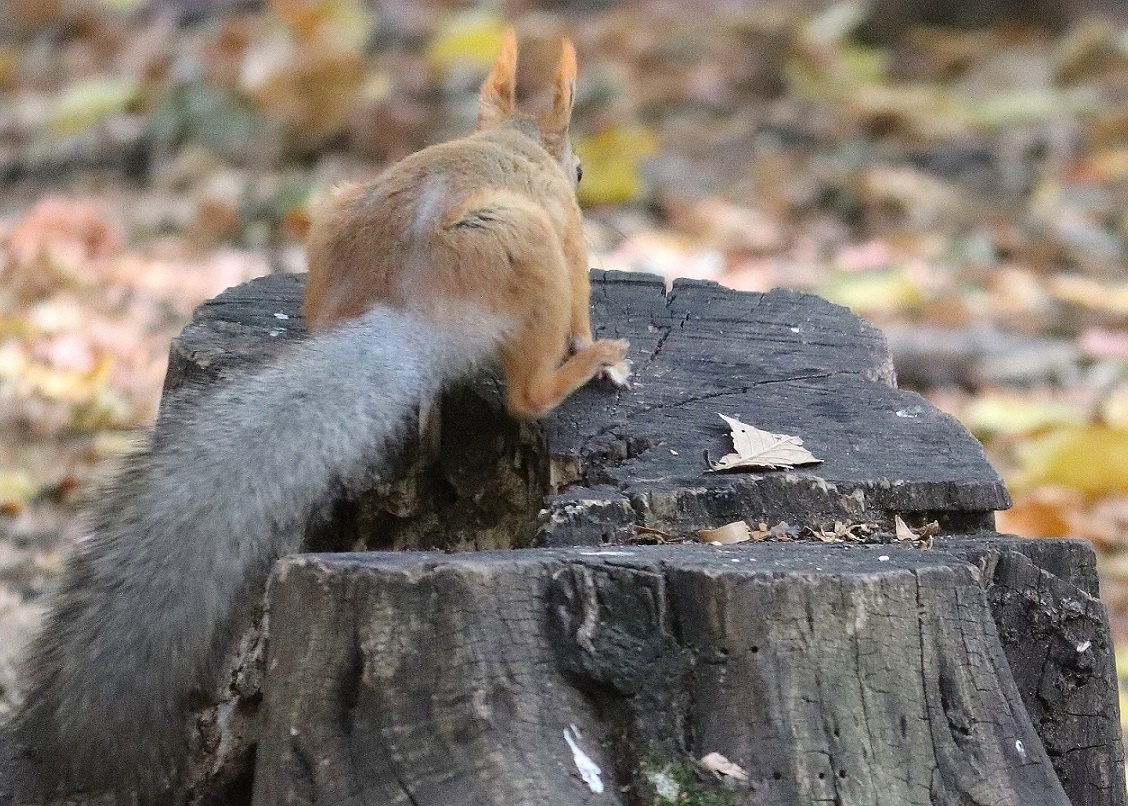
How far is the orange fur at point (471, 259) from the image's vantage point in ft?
7.02

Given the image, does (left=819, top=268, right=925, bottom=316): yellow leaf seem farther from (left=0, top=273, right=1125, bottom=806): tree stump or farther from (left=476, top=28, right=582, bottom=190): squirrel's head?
(left=0, top=273, right=1125, bottom=806): tree stump

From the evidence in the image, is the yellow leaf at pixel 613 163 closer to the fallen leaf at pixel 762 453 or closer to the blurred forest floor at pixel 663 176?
the blurred forest floor at pixel 663 176

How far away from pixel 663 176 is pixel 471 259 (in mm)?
4294

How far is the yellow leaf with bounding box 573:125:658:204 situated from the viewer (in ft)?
18.9

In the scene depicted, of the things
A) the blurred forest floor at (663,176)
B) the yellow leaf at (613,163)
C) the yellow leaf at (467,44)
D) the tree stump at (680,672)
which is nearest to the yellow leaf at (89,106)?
the blurred forest floor at (663,176)

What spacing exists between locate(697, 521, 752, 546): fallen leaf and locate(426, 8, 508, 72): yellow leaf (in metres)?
5.61

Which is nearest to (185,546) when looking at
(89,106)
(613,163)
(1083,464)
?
(1083,464)

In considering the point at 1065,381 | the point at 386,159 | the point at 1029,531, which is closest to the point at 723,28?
the point at 386,159

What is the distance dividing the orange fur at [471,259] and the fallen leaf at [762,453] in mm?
278

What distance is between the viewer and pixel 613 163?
5906 millimetres

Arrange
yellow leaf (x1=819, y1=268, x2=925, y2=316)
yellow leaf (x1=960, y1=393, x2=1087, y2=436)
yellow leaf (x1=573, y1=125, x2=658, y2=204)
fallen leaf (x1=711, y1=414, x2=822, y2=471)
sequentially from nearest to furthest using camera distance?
fallen leaf (x1=711, y1=414, x2=822, y2=471)
yellow leaf (x1=960, y1=393, x2=1087, y2=436)
yellow leaf (x1=819, y1=268, x2=925, y2=316)
yellow leaf (x1=573, y1=125, x2=658, y2=204)

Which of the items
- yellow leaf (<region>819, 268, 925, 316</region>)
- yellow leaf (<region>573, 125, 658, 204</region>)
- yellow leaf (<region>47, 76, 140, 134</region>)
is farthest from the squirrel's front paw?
yellow leaf (<region>47, 76, 140, 134</region>)

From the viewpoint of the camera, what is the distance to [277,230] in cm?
562

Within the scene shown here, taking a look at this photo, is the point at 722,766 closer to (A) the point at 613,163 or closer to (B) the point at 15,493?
(B) the point at 15,493
